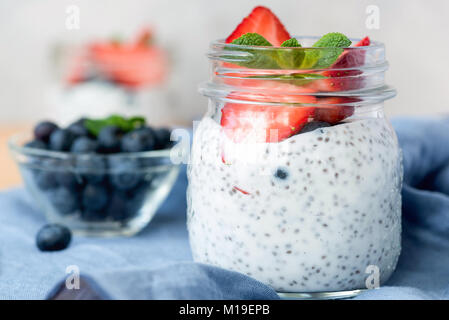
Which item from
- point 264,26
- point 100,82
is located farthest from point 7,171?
point 264,26

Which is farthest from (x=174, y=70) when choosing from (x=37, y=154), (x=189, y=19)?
(x=37, y=154)

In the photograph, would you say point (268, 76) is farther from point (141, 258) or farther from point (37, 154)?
point (37, 154)

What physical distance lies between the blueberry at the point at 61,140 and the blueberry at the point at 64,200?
0.19ft

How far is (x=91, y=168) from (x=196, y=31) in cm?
117

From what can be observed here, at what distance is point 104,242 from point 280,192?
0.32m

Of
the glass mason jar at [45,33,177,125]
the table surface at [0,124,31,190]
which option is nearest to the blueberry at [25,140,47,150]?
the table surface at [0,124,31,190]

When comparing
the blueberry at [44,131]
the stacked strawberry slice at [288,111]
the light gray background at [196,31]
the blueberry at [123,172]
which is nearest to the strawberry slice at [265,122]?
the stacked strawberry slice at [288,111]

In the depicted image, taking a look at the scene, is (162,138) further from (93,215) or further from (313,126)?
(313,126)

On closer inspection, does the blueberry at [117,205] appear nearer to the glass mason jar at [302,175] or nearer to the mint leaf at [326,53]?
the glass mason jar at [302,175]

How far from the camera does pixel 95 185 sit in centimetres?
77

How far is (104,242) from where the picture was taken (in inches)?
29.5

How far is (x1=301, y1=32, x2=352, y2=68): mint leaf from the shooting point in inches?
20.1

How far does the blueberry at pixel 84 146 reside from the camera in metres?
0.78

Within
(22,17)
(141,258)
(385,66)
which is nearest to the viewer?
(385,66)
